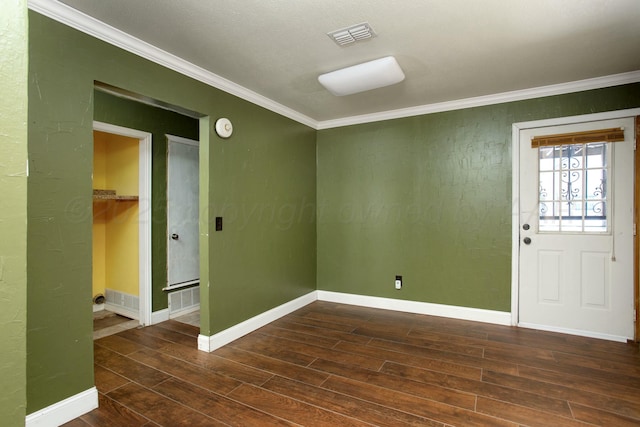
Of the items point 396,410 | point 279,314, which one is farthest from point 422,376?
point 279,314

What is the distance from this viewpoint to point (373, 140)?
412 cm

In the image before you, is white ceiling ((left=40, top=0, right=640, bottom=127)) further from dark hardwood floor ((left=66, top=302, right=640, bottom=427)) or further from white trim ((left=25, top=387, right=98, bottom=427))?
dark hardwood floor ((left=66, top=302, right=640, bottom=427))

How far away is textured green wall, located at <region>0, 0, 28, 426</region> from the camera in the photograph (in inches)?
32.6

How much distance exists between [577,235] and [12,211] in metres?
4.10

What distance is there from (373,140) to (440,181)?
39.6 inches

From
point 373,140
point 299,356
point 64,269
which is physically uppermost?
point 373,140

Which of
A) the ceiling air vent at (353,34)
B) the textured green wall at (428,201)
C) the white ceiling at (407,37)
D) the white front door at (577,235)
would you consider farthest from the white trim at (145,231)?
the white front door at (577,235)

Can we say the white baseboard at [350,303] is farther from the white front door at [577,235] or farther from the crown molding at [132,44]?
the crown molding at [132,44]

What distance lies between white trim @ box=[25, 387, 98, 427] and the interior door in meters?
1.75

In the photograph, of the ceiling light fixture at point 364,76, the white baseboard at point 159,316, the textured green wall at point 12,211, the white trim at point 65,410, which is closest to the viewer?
the textured green wall at point 12,211

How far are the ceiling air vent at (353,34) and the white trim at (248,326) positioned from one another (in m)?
2.67

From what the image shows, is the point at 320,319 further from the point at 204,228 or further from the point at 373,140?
the point at 373,140

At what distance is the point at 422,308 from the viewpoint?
3.81 m

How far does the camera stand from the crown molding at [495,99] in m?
2.93
